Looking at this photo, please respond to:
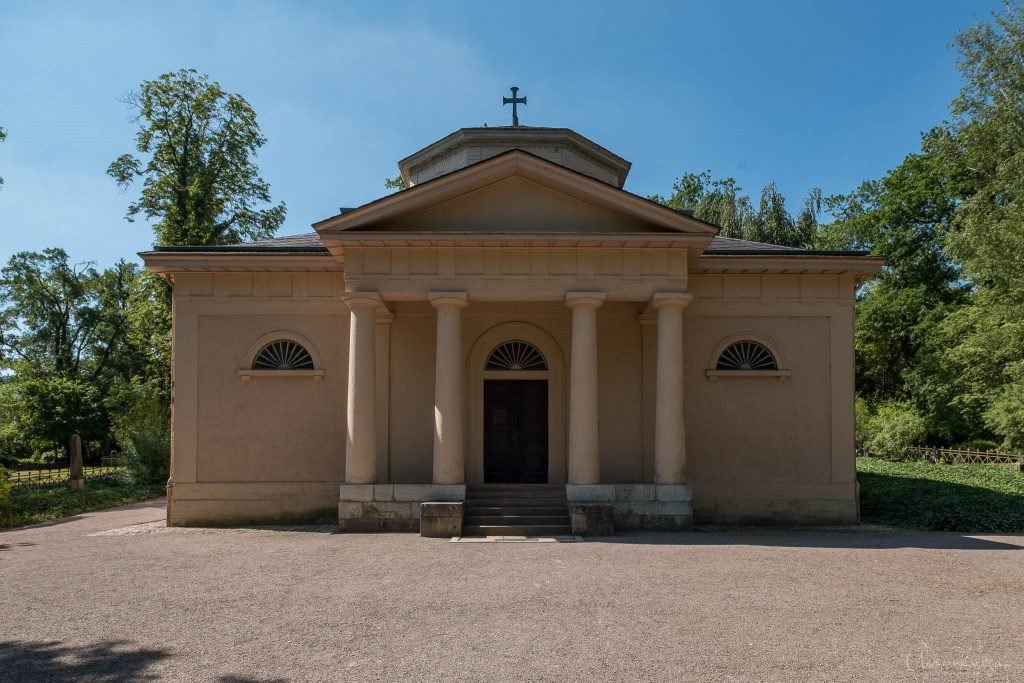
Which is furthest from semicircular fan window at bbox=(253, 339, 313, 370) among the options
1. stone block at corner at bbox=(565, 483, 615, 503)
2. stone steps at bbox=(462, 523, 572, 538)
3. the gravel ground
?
stone block at corner at bbox=(565, 483, 615, 503)

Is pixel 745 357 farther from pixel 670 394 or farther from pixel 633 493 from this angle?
pixel 633 493

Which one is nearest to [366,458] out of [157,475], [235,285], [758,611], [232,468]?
[232,468]

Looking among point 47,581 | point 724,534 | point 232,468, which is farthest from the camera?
point 232,468

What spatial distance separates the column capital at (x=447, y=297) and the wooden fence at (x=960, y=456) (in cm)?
2313

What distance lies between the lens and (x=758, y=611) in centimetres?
747

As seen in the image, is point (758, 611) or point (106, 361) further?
point (106, 361)

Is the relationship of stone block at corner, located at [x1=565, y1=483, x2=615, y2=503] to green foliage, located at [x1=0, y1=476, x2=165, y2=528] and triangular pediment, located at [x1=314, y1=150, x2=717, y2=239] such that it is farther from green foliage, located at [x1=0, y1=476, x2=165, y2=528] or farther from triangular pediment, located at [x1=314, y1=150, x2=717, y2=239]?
green foliage, located at [x1=0, y1=476, x2=165, y2=528]

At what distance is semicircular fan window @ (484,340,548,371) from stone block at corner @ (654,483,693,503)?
377 centimetres

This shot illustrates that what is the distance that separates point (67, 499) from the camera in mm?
19062

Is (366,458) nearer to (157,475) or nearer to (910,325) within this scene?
(157,475)

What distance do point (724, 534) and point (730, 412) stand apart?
2.92m

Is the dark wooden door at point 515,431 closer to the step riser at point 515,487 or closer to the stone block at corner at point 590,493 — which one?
the step riser at point 515,487

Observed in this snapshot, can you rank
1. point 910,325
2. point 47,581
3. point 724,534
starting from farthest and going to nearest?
1. point 910,325
2. point 724,534
3. point 47,581

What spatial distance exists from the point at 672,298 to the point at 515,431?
447 cm
